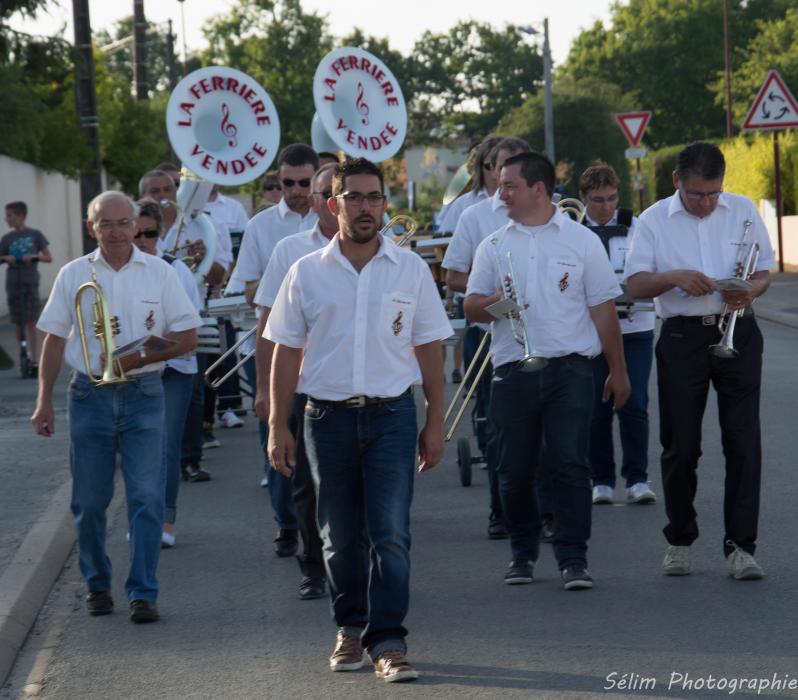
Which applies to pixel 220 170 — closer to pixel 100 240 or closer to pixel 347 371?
pixel 100 240

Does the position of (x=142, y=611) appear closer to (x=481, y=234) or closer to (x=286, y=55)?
(x=481, y=234)

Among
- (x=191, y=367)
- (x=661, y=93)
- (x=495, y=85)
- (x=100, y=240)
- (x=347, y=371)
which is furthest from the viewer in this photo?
(x=495, y=85)

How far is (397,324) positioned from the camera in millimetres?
5711

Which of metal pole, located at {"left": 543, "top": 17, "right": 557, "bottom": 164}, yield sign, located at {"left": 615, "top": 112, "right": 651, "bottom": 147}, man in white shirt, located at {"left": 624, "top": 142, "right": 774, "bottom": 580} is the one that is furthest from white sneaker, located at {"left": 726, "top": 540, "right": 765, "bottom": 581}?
metal pole, located at {"left": 543, "top": 17, "right": 557, "bottom": 164}

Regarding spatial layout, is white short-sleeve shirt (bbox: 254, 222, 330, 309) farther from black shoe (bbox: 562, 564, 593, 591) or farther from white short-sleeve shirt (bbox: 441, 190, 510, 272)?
black shoe (bbox: 562, 564, 593, 591)

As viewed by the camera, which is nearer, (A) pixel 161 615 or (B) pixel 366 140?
(A) pixel 161 615

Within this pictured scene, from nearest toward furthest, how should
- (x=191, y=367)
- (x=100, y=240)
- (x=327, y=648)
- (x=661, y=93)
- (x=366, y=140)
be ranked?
1. (x=327, y=648)
2. (x=100, y=240)
3. (x=191, y=367)
4. (x=366, y=140)
5. (x=661, y=93)

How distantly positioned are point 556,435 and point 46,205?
94.5 feet

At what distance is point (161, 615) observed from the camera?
22.5 feet

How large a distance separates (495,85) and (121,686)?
96233 millimetres

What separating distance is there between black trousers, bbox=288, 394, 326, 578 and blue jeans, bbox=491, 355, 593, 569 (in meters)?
0.84

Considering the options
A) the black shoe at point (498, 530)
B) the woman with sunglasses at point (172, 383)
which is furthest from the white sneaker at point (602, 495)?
the woman with sunglasses at point (172, 383)

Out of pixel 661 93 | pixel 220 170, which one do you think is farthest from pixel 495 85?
pixel 220 170

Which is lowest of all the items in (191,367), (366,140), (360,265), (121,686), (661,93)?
(121,686)
